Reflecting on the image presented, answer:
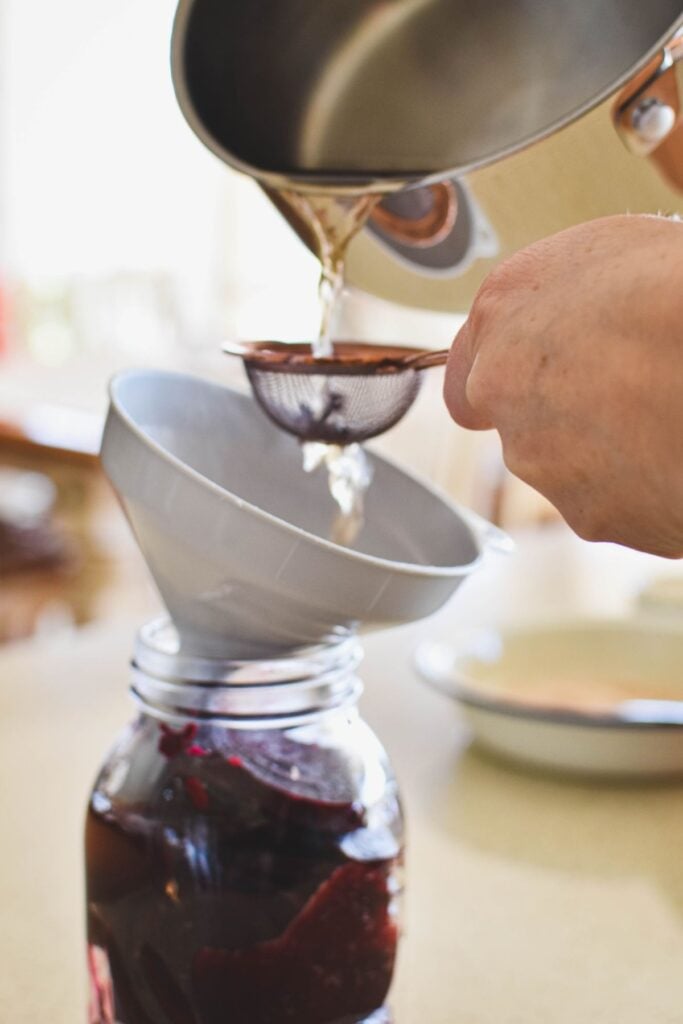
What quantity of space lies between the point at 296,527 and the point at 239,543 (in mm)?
46

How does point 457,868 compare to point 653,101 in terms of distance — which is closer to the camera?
point 653,101

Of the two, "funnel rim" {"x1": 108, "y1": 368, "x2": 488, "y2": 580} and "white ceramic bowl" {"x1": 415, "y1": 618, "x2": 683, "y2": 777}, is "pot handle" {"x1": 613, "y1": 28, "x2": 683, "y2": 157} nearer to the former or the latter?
"funnel rim" {"x1": 108, "y1": 368, "x2": 488, "y2": 580}

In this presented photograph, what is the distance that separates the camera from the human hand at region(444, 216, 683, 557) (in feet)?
1.04

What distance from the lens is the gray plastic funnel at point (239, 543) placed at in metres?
0.42

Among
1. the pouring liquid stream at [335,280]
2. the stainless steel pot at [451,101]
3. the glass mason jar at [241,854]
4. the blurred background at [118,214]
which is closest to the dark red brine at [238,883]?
the glass mason jar at [241,854]

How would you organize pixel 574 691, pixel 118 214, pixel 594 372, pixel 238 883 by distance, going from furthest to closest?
pixel 118 214, pixel 574 691, pixel 238 883, pixel 594 372

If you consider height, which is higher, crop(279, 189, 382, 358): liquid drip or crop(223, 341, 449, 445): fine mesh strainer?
crop(279, 189, 382, 358): liquid drip

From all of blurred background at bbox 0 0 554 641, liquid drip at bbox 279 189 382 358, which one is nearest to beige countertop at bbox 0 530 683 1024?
liquid drip at bbox 279 189 382 358

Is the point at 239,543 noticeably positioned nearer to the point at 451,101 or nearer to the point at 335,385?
the point at 335,385

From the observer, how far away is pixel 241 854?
46cm

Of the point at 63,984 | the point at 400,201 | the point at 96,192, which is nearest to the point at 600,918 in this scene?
the point at 63,984

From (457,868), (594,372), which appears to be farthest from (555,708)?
(594,372)

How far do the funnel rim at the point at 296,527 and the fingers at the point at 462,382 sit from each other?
0.06 meters

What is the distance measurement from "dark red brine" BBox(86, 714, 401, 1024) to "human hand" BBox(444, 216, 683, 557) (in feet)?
0.54
